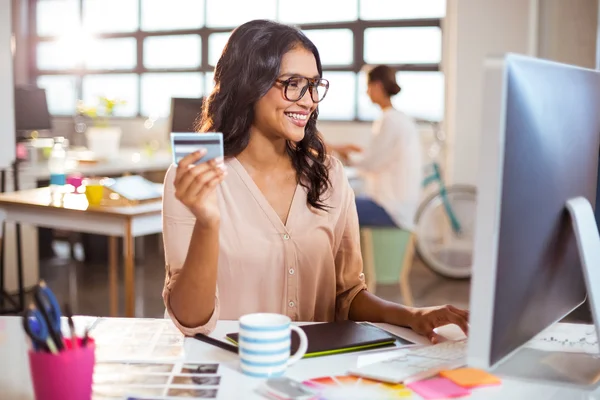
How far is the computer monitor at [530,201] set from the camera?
853mm

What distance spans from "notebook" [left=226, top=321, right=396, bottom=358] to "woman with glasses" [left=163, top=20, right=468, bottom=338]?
12cm

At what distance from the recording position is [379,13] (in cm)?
609

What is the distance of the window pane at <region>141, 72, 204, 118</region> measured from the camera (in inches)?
274

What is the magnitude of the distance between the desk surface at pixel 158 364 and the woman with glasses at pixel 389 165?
288 cm

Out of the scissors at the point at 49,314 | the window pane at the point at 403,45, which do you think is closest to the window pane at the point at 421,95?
the window pane at the point at 403,45

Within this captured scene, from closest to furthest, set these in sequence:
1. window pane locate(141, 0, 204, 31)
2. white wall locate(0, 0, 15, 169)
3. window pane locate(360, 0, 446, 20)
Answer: white wall locate(0, 0, 15, 169)
window pane locate(360, 0, 446, 20)
window pane locate(141, 0, 204, 31)

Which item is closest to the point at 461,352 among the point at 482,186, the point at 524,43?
the point at 482,186

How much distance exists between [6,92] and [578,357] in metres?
3.38

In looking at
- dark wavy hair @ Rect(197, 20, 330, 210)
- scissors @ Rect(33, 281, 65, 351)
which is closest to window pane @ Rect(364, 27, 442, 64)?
dark wavy hair @ Rect(197, 20, 330, 210)

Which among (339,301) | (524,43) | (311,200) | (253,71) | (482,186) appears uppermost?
(524,43)

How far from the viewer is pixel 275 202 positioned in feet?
5.62

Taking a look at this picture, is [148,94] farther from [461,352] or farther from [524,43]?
[461,352]

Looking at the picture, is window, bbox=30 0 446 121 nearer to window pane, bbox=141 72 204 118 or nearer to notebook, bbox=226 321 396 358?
window pane, bbox=141 72 204 118

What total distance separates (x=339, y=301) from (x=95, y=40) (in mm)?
6216
